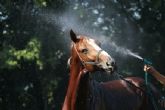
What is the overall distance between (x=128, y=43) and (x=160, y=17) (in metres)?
1.50

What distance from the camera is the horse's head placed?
786cm

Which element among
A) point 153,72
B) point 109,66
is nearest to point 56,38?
point 153,72

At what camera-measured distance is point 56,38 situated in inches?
730

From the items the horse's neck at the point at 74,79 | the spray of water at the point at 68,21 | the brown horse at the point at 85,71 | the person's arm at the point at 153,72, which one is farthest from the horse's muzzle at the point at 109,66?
the spray of water at the point at 68,21

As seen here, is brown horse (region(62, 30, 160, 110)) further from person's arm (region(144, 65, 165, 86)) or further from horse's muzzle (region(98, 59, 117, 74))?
person's arm (region(144, 65, 165, 86))

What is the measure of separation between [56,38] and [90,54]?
10.6 meters

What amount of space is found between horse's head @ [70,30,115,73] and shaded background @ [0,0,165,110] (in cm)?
875

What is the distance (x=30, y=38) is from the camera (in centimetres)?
1853

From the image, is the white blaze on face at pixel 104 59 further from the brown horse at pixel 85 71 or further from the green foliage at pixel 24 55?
the green foliage at pixel 24 55

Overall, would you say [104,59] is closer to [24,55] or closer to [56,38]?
[24,55]

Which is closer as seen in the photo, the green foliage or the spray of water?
the green foliage

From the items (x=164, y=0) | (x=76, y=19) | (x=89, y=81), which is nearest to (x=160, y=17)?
(x=164, y=0)

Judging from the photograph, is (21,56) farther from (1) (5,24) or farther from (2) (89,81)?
(2) (89,81)

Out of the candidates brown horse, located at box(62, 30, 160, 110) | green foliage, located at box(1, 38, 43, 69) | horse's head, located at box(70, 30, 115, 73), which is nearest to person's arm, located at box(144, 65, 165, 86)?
brown horse, located at box(62, 30, 160, 110)
